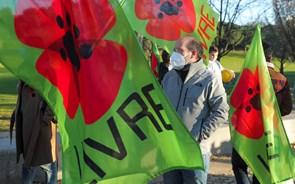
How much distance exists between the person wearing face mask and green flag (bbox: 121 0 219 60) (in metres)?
2.57

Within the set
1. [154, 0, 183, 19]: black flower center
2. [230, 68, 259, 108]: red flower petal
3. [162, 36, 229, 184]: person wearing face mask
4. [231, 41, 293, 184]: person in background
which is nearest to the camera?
[162, 36, 229, 184]: person wearing face mask

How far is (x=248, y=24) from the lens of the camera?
2270cm

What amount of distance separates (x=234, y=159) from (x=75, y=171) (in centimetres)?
A: 236

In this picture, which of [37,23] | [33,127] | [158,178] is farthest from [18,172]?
[37,23]

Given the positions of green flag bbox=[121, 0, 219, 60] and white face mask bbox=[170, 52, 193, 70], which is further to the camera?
green flag bbox=[121, 0, 219, 60]

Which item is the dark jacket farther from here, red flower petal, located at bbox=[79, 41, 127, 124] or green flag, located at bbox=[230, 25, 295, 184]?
green flag, located at bbox=[230, 25, 295, 184]

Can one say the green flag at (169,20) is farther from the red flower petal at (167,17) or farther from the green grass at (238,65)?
the green grass at (238,65)

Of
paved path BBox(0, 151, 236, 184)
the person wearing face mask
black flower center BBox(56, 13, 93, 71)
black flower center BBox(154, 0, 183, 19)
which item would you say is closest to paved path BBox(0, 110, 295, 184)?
paved path BBox(0, 151, 236, 184)

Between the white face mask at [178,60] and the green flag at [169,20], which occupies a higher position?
the green flag at [169,20]

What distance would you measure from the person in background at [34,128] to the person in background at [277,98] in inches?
71.6

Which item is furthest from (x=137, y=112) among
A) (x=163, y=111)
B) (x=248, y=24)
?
(x=248, y=24)

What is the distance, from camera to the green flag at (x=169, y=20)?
6.36 m

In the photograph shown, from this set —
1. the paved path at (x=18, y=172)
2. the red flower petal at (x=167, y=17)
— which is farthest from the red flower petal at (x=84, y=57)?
the red flower petal at (x=167, y=17)

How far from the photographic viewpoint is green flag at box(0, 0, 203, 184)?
8.73 feet
